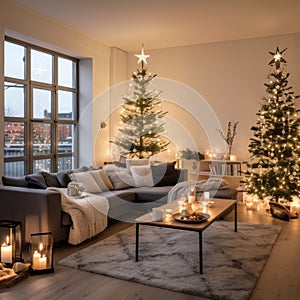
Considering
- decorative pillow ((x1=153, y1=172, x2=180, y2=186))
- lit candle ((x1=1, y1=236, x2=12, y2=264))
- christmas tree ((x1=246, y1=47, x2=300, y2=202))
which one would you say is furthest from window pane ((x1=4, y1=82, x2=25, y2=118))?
christmas tree ((x1=246, y1=47, x2=300, y2=202))

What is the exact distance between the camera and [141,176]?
19.5 ft

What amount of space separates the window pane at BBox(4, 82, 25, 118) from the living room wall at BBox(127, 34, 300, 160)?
3.24m

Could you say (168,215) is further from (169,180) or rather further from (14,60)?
(14,60)

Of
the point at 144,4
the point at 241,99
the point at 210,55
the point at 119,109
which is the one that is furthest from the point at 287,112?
the point at 119,109

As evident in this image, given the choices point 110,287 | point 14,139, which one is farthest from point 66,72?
point 110,287

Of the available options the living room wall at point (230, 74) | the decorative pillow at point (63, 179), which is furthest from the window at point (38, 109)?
the living room wall at point (230, 74)

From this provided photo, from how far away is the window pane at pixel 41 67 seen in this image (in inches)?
240

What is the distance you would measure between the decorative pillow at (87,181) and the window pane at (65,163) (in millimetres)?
1822

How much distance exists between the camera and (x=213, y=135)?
7.39m

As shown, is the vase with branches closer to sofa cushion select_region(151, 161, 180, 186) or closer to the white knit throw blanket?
sofa cushion select_region(151, 161, 180, 186)

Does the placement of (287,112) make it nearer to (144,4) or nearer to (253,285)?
(144,4)

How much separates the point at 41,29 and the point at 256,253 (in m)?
4.69

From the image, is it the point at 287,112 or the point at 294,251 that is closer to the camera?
the point at 294,251

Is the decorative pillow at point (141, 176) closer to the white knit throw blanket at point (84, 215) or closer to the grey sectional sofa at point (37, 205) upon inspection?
→ the grey sectional sofa at point (37, 205)
